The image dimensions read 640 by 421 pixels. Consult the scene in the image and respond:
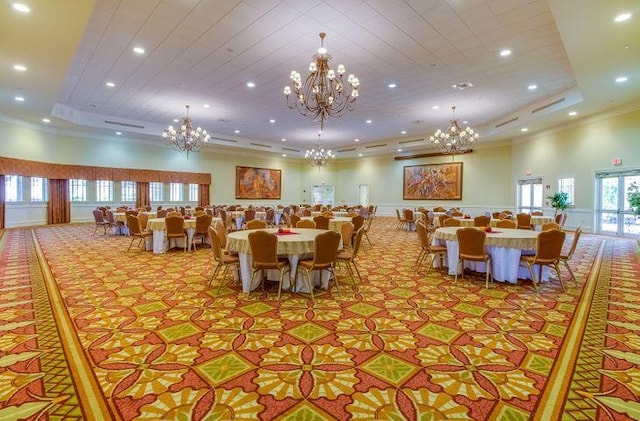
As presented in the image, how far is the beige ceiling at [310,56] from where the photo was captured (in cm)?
532

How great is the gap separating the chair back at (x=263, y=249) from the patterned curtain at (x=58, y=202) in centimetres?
1379

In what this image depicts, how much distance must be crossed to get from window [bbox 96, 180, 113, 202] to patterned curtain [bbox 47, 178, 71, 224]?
3.85 feet

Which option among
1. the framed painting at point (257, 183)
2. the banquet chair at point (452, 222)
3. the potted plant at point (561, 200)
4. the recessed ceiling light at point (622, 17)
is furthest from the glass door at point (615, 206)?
the framed painting at point (257, 183)

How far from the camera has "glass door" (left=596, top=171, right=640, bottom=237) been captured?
10172 millimetres

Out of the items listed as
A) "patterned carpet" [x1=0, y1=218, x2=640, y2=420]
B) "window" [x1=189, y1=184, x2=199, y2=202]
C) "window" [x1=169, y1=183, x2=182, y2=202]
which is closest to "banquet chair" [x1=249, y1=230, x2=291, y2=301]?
"patterned carpet" [x1=0, y1=218, x2=640, y2=420]

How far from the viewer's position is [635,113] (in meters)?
9.77

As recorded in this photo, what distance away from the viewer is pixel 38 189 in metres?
13.3

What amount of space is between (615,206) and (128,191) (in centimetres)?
1957

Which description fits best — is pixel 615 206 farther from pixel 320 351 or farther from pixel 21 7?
pixel 21 7

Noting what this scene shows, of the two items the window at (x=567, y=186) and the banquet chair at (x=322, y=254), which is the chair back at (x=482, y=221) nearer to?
the banquet chair at (x=322, y=254)

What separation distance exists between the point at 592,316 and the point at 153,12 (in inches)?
299

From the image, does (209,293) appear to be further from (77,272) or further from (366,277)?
(77,272)

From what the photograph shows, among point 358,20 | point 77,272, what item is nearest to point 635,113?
point 358,20

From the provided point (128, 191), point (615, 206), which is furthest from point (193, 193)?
point (615, 206)
